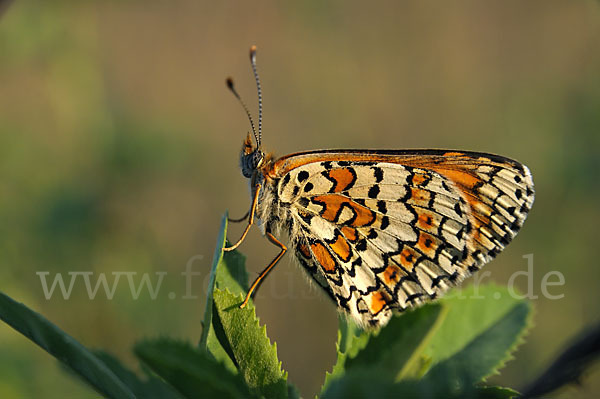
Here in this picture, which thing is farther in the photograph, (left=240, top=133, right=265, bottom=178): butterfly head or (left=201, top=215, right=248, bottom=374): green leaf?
(left=240, top=133, right=265, bottom=178): butterfly head

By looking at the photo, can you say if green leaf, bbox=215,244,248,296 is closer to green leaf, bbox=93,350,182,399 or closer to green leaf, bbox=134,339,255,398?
green leaf, bbox=93,350,182,399

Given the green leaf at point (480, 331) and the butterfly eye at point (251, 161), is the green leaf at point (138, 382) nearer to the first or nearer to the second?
the green leaf at point (480, 331)

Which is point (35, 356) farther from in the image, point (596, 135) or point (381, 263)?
point (596, 135)

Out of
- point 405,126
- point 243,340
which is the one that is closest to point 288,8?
point 405,126

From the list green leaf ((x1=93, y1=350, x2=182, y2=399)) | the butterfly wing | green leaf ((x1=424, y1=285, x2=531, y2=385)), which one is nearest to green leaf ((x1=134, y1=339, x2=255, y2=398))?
green leaf ((x1=93, y1=350, x2=182, y2=399))

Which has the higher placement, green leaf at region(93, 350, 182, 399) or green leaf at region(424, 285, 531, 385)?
green leaf at region(93, 350, 182, 399)

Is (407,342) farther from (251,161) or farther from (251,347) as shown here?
(251,161)

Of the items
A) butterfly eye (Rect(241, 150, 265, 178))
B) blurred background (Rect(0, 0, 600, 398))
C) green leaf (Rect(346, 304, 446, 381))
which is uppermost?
green leaf (Rect(346, 304, 446, 381))

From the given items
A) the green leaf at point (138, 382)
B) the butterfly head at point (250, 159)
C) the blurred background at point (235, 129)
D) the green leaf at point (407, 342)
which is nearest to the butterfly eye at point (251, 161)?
the butterfly head at point (250, 159)

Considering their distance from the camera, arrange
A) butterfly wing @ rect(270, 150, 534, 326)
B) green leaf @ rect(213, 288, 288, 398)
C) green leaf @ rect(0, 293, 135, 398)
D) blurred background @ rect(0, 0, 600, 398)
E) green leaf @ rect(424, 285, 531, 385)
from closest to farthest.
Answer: green leaf @ rect(0, 293, 135, 398)
green leaf @ rect(213, 288, 288, 398)
green leaf @ rect(424, 285, 531, 385)
butterfly wing @ rect(270, 150, 534, 326)
blurred background @ rect(0, 0, 600, 398)
